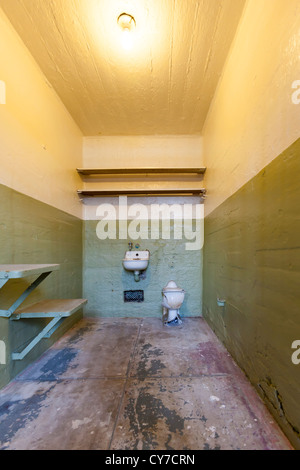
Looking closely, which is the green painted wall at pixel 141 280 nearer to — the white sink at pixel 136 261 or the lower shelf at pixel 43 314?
the white sink at pixel 136 261

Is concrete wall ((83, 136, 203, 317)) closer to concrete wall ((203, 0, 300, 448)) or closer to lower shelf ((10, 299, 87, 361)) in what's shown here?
concrete wall ((203, 0, 300, 448))

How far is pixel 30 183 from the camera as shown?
174cm

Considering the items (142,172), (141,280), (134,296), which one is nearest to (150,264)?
(141,280)

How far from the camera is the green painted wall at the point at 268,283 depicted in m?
0.97

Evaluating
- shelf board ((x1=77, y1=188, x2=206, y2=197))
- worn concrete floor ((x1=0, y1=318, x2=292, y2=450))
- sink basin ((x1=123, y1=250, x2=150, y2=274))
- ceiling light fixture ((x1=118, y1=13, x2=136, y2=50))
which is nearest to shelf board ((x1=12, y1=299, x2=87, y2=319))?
worn concrete floor ((x1=0, y1=318, x2=292, y2=450))

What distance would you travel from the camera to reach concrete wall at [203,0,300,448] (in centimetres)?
99

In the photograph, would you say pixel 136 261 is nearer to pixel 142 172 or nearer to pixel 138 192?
pixel 138 192

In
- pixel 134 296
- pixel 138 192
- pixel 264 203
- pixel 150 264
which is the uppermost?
pixel 138 192

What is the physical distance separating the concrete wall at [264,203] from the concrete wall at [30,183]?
5.75 ft

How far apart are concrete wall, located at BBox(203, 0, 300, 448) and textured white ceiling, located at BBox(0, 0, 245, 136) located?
0.24 meters

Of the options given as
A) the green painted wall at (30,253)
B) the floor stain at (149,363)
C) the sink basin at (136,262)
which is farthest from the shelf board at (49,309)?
the sink basin at (136,262)

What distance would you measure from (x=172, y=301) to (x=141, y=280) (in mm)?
612
